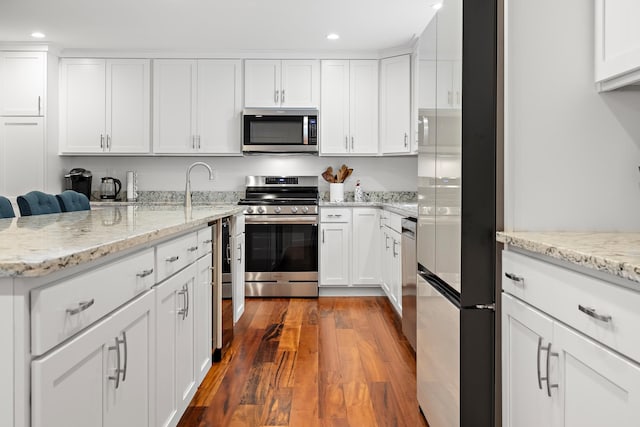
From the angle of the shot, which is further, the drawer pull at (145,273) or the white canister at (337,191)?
the white canister at (337,191)

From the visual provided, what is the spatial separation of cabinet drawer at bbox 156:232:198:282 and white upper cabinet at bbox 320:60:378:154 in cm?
308

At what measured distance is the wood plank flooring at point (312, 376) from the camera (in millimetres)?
2309

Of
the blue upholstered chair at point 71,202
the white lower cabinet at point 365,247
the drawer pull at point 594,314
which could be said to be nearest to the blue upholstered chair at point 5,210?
the blue upholstered chair at point 71,202

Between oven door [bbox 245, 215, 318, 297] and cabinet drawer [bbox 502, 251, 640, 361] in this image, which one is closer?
cabinet drawer [bbox 502, 251, 640, 361]

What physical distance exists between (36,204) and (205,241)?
43.0 inches

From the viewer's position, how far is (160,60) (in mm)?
5211

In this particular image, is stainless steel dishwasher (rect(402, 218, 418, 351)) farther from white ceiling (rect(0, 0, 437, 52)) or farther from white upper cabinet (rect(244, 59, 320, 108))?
white upper cabinet (rect(244, 59, 320, 108))

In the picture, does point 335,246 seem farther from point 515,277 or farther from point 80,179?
point 515,277

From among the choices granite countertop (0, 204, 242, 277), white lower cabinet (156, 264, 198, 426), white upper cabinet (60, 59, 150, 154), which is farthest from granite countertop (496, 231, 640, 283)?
white upper cabinet (60, 59, 150, 154)

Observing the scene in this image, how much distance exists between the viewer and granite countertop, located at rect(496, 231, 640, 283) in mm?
1005

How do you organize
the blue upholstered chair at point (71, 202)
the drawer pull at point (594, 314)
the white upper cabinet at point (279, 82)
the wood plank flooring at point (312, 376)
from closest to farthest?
the drawer pull at point (594, 314), the wood plank flooring at point (312, 376), the blue upholstered chair at point (71, 202), the white upper cabinet at point (279, 82)

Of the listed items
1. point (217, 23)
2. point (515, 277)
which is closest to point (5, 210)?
point (515, 277)

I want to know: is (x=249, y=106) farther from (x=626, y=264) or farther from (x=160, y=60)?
(x=626, y=264)

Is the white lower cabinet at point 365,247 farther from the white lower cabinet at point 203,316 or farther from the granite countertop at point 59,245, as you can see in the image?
the granite countertop at point 59,245
